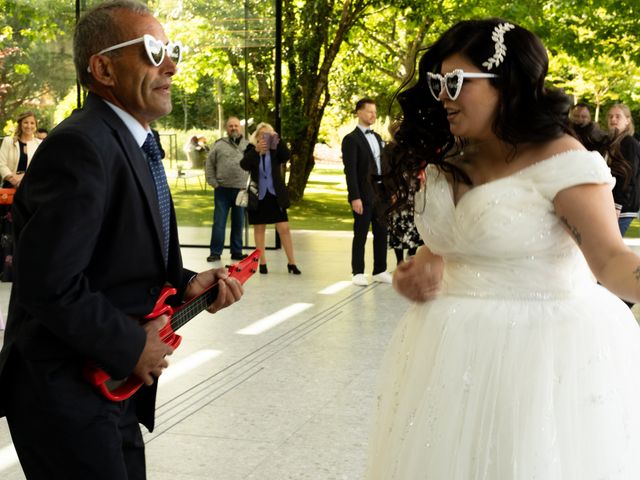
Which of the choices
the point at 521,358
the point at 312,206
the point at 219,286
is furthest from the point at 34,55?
the point at 312,206

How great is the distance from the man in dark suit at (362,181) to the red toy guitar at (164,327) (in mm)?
8064

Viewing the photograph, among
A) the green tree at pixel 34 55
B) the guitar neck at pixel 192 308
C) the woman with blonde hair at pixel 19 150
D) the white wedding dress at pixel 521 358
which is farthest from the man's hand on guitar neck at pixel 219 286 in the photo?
the green tree at pixel 34 55

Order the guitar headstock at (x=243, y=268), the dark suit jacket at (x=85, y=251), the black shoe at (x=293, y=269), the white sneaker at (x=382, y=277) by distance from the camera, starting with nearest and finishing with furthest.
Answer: the dark suit jacket at (x=85, y=251), the guitar headstock at (x=243, y=268), the white sneaker at (x=382, y=277), the black shoe at (x=293, y=269)

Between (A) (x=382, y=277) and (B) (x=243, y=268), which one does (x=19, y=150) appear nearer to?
(A) (x=382, y=277)

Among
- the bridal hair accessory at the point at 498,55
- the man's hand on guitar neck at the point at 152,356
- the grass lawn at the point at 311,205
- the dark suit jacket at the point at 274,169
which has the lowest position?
the grass lawn at the point at 311,205

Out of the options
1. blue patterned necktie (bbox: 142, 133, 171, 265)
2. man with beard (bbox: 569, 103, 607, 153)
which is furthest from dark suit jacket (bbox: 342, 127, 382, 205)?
blue patterned necktie (bbox: 142, 133, 171, 265)

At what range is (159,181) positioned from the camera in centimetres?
284

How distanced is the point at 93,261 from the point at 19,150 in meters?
9.93

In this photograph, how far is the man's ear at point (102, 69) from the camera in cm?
272

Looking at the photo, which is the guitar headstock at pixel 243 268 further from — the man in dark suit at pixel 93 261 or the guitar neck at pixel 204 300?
the man in dark suit at pixel 93 261

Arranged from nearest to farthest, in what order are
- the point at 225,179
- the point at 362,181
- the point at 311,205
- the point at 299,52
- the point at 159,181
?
1. the point at 159,181
2. the point at 362,181
3. the point at 225,179
4. the point at 299,52
5. the point at 311,205

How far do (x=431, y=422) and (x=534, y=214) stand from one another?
680mm

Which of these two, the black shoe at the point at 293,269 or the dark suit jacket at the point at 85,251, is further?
the black shoe at the point at 293,269

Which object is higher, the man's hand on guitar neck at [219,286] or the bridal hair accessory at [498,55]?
the bridal hair accessory at [498,55]
